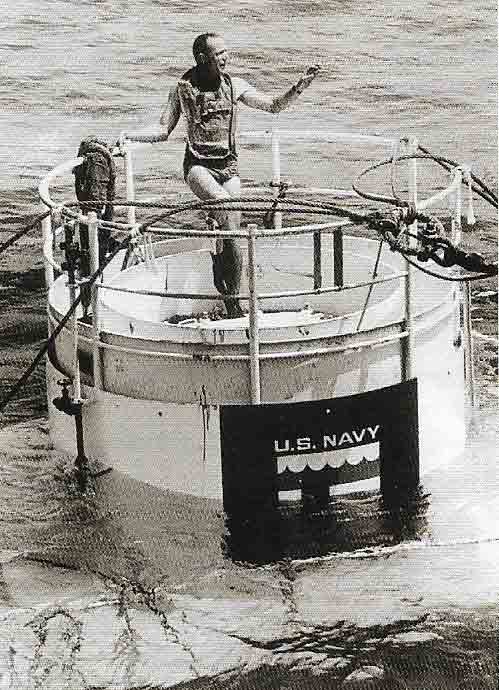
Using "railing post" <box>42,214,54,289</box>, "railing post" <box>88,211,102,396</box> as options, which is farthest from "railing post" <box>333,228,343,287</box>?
"railing post" <box>42,214,54,289</box>

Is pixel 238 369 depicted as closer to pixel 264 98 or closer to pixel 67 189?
pixel 264 98

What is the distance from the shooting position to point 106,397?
9.41m

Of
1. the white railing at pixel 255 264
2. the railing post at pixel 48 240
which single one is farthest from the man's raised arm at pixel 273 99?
the railing post at pixel 48 240

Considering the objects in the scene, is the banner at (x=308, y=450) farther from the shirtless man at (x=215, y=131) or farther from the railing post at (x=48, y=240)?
the railing post at (x=48, y=240)

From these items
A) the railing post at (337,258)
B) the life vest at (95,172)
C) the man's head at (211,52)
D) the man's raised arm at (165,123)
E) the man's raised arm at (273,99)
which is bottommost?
the railing post at (337,258)

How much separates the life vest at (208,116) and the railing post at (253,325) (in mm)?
1254

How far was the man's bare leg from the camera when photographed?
963 cm

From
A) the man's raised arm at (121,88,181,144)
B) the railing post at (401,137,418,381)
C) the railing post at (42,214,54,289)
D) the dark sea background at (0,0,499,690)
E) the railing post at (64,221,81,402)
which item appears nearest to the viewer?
the railing post at (401,137,418,381)

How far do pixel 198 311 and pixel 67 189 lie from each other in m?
8.26

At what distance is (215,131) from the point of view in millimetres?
9656

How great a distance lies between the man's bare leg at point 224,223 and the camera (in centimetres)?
963

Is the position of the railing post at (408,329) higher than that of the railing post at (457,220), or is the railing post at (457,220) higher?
the railing post at (457,220)

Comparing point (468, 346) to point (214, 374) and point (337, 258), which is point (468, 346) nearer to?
point (337, 258)

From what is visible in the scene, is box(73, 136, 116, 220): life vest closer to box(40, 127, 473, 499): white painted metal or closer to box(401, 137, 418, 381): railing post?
box(40, 127, 473, 499): white painted metal
